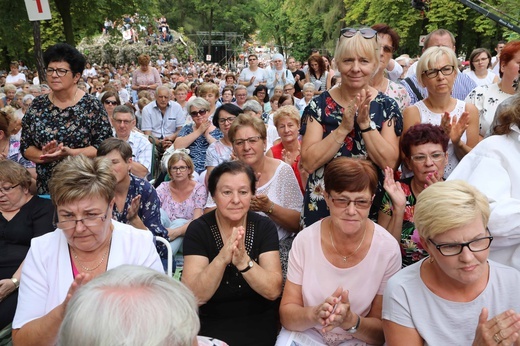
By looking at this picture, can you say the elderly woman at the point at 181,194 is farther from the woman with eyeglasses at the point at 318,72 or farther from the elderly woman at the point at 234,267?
the woman with eyeglasses at the point at 318,72

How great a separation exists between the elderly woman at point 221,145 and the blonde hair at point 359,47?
2114mm

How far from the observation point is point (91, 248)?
2.63 m

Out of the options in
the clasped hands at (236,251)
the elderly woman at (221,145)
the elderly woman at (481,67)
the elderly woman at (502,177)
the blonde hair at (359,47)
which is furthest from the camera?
the elderly woman at (481,67)

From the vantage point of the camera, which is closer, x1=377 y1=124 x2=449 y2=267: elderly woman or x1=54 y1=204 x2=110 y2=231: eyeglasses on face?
x1=54 y1=204 x2=110 y2=231: eyeglasses on face

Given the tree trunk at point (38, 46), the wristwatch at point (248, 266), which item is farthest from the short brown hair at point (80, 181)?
the tree trunk at point (38, 46)

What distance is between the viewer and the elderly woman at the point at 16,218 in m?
3.51

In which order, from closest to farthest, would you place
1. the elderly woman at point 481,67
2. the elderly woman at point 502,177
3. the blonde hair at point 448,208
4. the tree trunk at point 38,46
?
the blonde hair at point 448,208
the elderly woman at point 502,177
the elderly woman at point 481,67
the tree trunk at point 38,46

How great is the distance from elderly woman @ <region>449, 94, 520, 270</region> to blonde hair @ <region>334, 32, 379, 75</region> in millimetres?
903

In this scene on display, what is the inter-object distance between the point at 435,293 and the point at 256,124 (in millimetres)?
2265

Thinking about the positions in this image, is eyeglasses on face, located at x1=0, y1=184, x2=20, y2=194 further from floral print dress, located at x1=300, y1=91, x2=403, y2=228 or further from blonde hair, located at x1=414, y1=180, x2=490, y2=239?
blonde hair, located at x1=414, y1=180, x2=490, y2=239

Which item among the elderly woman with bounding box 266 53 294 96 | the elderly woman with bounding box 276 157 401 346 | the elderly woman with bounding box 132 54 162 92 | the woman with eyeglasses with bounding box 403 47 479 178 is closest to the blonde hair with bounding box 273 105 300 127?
the woman with eyeglasses with bounding box 403 47 479 178

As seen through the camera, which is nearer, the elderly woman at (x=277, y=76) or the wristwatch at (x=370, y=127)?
the wristwatch at (x=370, y=127)

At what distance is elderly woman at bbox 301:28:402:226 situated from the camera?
2.99 meters

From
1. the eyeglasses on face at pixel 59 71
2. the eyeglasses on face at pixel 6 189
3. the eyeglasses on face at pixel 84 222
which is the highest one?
the eyeglasses on face at pixel 59 71
